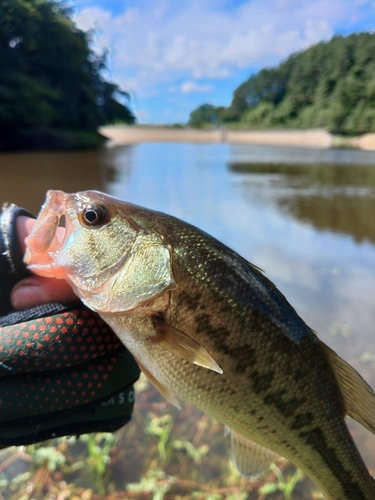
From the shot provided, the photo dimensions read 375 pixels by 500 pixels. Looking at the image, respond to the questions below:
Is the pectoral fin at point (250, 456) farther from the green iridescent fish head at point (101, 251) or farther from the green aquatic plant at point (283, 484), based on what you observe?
the green aquatic plant at point (283, 484)

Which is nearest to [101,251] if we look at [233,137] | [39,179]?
[39,179]

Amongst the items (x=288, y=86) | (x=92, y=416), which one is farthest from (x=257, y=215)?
(x=288, y=86)

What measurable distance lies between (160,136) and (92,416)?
77823 millimetres

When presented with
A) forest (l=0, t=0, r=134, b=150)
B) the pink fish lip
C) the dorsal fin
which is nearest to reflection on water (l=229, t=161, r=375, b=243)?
the dorsal fin

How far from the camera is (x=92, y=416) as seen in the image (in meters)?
1.88

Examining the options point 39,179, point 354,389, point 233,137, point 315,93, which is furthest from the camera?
point 315,93

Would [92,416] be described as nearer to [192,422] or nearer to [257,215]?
[192,422]

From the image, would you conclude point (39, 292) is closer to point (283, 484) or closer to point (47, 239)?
point (47, 239)

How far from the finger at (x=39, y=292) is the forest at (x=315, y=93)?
243 feet

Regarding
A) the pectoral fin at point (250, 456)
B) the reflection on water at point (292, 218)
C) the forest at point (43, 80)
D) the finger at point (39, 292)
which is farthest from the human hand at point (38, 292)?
the forest at point (43, 80)

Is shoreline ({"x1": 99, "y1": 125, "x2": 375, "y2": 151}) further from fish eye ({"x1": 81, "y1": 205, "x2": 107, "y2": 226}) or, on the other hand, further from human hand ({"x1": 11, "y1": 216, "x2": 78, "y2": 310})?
fish eye ({"x1": 81, "y1": 205, "x2": 107, "y2": 226})

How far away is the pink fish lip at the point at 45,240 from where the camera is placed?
1.73 meters

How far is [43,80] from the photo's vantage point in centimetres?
3944

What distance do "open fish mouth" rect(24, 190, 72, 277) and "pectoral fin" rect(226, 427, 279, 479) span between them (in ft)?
3.82
